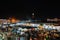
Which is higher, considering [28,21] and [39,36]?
[28,21]

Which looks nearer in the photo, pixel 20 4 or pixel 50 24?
pixel 50 24

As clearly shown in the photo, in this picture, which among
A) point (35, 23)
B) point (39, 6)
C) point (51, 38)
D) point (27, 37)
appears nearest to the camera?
point (27, 37)

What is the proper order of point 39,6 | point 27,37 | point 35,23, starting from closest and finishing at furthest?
point 27,37 < point 35,23 < point 39,6

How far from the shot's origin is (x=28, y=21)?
164cm

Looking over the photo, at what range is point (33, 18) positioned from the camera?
165 cm

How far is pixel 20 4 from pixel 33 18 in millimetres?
270

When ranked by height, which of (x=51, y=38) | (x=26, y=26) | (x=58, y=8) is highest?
(x=58, y=8)

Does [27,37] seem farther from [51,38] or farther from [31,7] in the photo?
[31,7]

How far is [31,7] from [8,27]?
0.43 metres

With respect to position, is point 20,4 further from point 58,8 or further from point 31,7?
point 58,8

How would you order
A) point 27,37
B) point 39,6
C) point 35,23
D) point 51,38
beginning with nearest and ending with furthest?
point 27,37 < point 51,38 < point 35,23 < point 39,6

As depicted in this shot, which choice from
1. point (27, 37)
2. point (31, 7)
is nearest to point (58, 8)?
point (31, 7)

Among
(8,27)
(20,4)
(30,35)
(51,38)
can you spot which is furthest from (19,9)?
(51,38)

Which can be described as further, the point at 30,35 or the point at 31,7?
the point at 31,7
